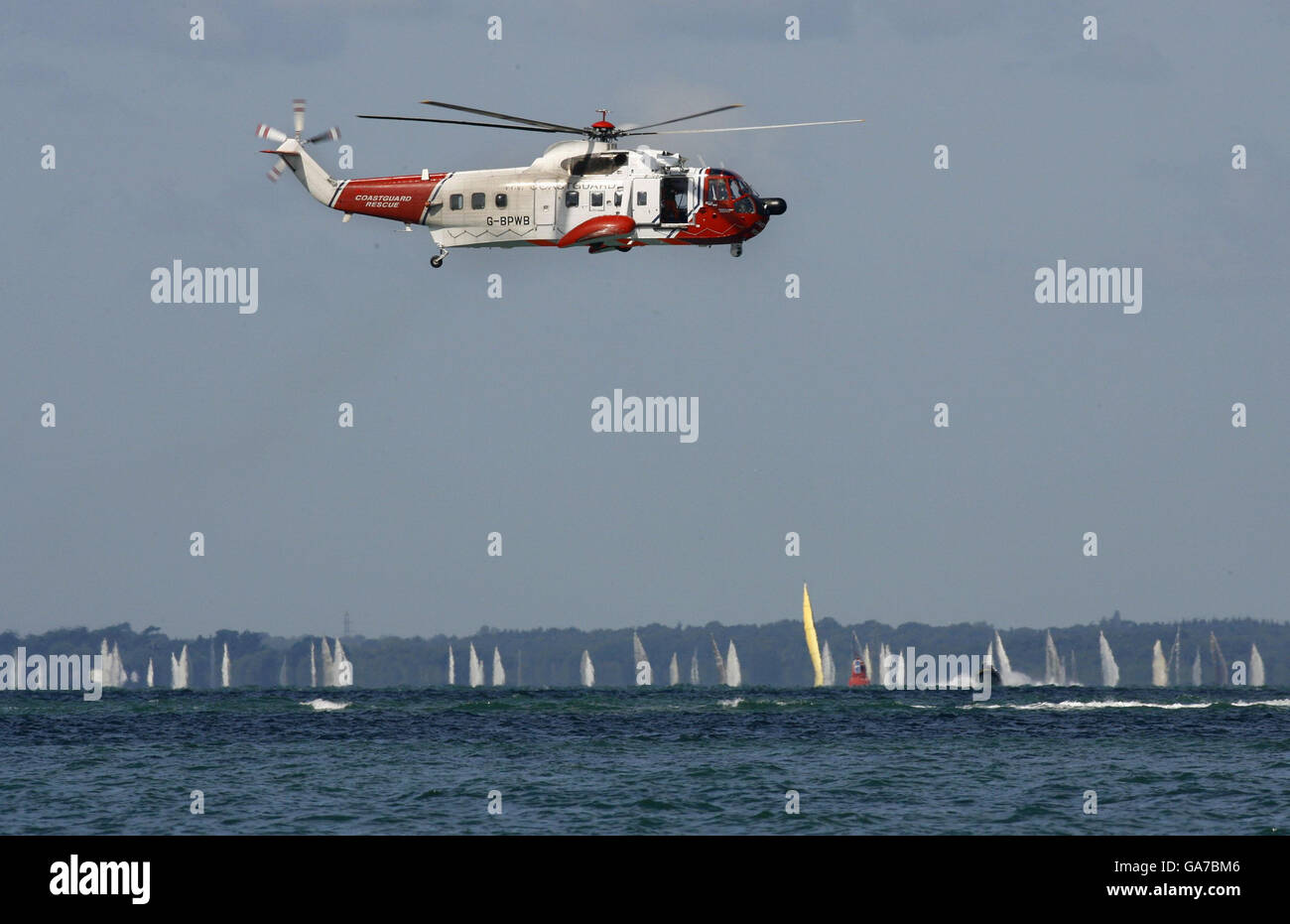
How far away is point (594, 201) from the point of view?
4247 centimetres

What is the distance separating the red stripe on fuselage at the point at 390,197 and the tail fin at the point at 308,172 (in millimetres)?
676

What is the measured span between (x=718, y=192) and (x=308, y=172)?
638 inches

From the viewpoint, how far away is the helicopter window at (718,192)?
41.8 meters

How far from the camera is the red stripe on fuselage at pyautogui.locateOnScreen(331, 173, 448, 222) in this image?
45938mm

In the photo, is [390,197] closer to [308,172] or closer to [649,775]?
[308,172]

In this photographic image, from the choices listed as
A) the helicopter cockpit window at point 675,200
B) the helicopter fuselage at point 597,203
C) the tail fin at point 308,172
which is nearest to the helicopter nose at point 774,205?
the helicopter fuselage at point 597,203

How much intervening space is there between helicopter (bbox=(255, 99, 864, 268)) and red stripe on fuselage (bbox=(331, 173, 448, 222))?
0.09 m

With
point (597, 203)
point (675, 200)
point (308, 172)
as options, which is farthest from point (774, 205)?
point (308, 172)

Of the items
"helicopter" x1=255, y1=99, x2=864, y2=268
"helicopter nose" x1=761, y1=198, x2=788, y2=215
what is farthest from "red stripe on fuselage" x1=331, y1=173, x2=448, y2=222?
"helicopter nose" x1=761, y1=198, x2=788, y2=215

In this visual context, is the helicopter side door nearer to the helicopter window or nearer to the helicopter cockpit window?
the helicopter cockpit window

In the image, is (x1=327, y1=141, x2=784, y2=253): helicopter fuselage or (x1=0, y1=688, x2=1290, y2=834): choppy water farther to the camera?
(x1=0, y1=688, x2=1290, y2=834): choppy water
